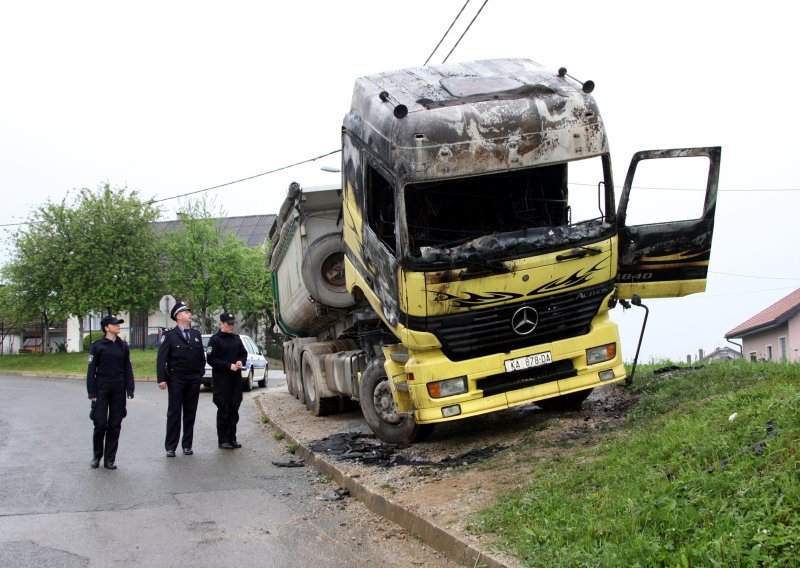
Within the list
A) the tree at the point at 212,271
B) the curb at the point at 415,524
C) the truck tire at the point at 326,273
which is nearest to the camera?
the curb at the point at 415,524

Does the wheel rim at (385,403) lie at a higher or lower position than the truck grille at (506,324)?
lower

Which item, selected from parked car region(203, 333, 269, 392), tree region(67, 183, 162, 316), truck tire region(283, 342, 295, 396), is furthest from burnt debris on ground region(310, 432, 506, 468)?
tree region(67, 183, 162, 316)

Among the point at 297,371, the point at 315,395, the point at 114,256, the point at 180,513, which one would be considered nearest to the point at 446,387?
the point at 180,513

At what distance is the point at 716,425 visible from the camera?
6.55 metres

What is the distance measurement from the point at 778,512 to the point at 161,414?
1456 cm

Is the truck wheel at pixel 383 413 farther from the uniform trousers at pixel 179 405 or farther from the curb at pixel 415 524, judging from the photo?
the uniform trousers at pixel 179 405

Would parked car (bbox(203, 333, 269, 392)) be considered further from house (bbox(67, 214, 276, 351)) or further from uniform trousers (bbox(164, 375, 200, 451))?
house (bbox(67, 214, 276, 351))

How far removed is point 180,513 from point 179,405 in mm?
3721

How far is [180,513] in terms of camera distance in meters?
7.77

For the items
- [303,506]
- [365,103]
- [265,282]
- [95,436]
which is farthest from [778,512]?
[265,282]

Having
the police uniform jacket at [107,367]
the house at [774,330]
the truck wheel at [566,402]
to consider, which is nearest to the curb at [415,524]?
the police uniform jacket at [107,367]

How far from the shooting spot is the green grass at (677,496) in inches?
177

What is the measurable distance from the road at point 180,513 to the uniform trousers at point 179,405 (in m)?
0.24

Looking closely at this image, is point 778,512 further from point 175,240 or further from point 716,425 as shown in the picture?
point 175,240
